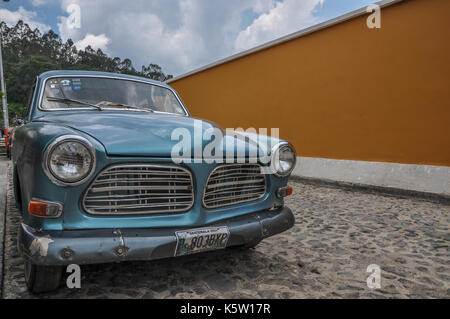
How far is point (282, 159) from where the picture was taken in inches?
98.2

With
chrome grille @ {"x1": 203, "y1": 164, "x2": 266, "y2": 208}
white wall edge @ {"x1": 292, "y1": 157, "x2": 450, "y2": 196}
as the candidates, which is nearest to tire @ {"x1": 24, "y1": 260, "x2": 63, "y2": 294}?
chrome grille @ {"x1": 203, "y1": 164, "x2": 266, "y2": 208}

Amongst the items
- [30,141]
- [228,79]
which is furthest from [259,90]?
[30,141]

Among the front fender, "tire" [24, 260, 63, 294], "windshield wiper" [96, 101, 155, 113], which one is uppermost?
"windshield wiper" [96, 101, 155, 113]

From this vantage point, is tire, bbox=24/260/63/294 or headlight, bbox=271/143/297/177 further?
headlight, bbox=271/143/297/177

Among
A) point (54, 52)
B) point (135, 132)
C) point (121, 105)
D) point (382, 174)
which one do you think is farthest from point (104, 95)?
point (54, 52)

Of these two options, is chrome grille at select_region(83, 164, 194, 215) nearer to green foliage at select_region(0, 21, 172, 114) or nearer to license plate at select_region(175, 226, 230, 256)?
license plate at select_region(175, 226, 230, 256)

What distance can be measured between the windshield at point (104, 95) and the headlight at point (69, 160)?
1094mm

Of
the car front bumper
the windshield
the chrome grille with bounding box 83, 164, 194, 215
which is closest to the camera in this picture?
the car front bumper

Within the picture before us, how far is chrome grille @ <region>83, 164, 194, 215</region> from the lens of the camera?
175cm

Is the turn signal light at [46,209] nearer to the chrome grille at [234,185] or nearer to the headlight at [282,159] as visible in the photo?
the chrome grille at [234,185]

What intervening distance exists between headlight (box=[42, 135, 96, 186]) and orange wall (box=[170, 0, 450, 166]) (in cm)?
485

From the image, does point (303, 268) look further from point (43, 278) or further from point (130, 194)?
point (43, 278)
